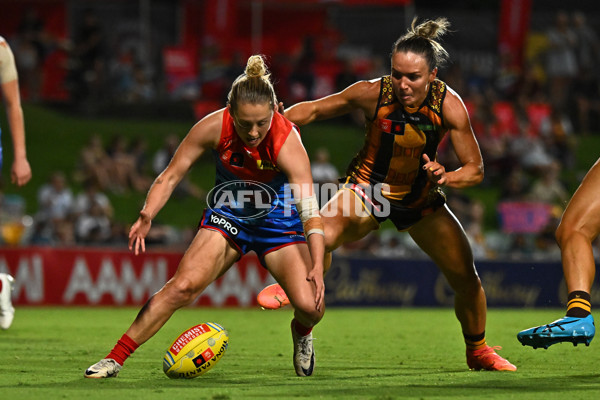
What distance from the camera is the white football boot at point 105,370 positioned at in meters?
5.94

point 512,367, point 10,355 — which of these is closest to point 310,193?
point 512,367

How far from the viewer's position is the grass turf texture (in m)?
5.51

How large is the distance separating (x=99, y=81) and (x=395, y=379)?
14544mm

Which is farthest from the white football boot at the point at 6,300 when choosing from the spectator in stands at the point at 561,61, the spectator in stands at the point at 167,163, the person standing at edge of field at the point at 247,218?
the spectator in stands at the point at 561,61

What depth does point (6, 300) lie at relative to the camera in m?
8.39

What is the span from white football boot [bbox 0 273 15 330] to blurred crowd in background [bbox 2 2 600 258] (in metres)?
5.82

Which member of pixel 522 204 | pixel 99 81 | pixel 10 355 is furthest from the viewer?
pixel 99 81

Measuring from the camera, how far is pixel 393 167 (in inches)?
274

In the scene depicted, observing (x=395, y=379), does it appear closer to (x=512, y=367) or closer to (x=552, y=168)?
(x=512, y=367)

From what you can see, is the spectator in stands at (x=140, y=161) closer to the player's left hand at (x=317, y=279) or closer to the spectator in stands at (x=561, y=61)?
the spectator in stands at (x=561, y=61)

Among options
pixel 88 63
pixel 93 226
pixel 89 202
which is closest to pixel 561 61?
pixel 88 63

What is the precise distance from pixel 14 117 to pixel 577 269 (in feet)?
12.9

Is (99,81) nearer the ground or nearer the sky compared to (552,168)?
A: nearer the sky

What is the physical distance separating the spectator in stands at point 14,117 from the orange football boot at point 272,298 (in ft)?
6.08
